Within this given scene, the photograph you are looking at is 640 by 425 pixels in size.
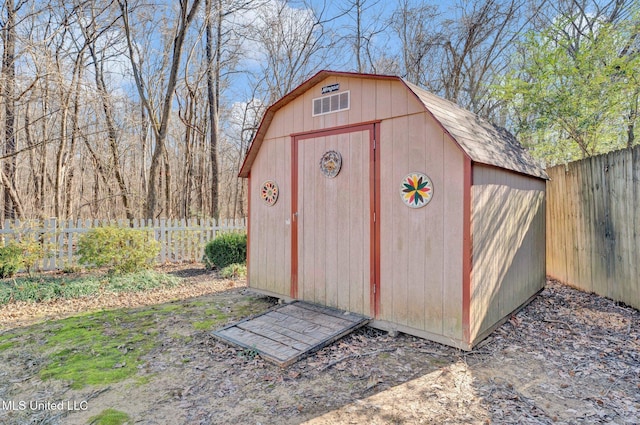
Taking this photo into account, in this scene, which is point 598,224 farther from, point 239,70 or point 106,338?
point 239,70

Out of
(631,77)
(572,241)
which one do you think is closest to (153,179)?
(572,241)

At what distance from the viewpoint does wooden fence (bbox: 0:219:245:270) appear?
6.34 m

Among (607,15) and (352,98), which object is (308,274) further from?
(607,15)

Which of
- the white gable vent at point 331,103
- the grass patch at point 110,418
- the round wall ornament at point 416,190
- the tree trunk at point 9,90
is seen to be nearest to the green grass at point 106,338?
the grass patch at point 110,418

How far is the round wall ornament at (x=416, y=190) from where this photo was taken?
11.4 feet

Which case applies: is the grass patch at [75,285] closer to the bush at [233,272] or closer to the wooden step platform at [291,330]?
the bush at [233,272]

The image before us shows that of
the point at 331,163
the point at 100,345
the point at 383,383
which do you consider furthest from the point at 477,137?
the point at 100,345

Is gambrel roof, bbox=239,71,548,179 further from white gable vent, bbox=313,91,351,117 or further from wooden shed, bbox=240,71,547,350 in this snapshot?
white gable vent, bbox=313,91,351,117

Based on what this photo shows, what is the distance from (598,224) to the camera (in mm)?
4820

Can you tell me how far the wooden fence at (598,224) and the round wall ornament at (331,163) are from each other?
11.7 ft

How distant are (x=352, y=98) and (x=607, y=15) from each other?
8092mm

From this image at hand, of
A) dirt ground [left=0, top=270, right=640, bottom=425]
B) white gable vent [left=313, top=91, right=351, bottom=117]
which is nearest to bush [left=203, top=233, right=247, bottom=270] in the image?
dirt ground [left=0, top=270, right=640, bottom=425]

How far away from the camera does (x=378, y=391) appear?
104 inches

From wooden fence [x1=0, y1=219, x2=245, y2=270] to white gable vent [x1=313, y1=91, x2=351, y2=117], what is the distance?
5071 mm
